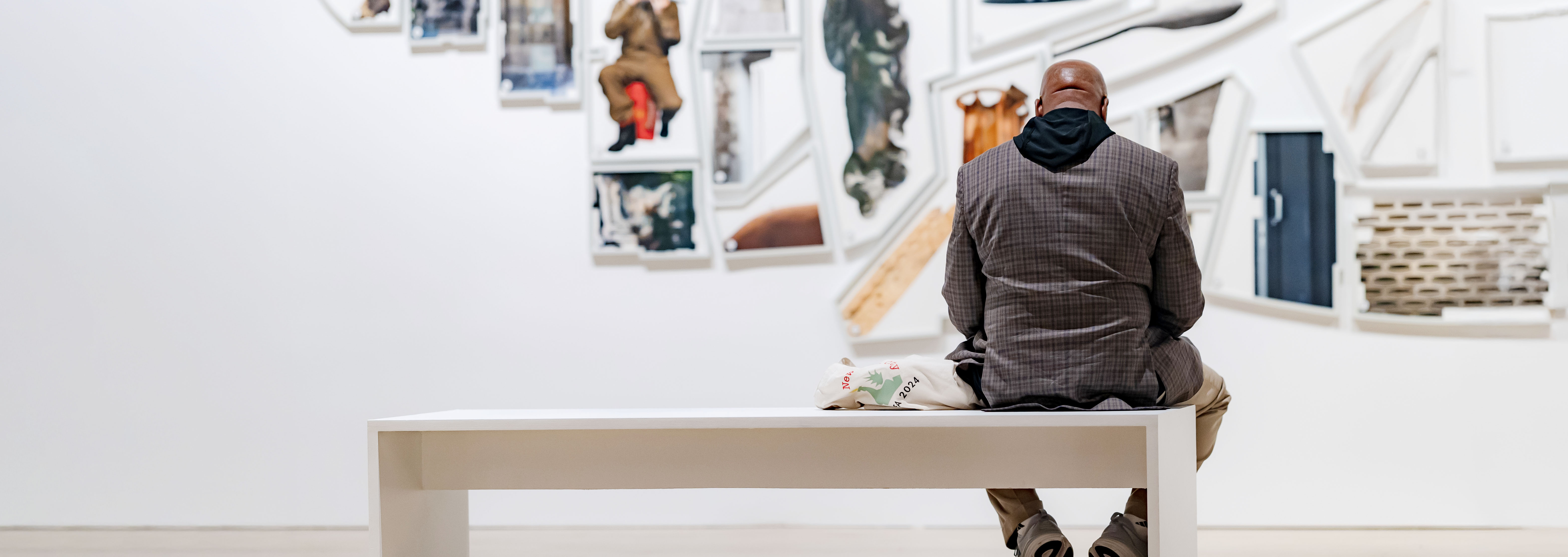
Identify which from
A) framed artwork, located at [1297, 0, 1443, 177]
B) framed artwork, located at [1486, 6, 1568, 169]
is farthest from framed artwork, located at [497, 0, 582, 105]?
framed artwork, located at [1486, 6, 1568, 169]

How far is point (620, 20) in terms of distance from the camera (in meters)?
3.46

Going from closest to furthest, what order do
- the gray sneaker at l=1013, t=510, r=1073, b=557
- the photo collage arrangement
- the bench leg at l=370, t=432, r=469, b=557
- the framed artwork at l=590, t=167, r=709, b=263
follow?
the bench leg at l=370, t=432, r=469, b=557 → the gray sneaker at l=1013, t=510, r=1073, b=557 → the photo collage arrangement → the framed artwork at l=590, t=167, r=709, b=263

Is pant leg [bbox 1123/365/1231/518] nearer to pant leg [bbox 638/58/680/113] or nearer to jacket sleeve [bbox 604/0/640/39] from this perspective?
pant leg [bbox 638/58/680/113]

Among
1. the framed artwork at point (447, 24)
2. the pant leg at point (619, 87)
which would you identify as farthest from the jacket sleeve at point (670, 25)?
the framed artwork at point (447, 24)

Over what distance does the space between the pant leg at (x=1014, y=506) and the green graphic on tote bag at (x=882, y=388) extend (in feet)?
1.43

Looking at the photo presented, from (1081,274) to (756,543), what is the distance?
1.53 m

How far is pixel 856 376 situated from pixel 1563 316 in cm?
243

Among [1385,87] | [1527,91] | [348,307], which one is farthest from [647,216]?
[1527,91]

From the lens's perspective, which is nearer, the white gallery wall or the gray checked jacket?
the gray checked jacket

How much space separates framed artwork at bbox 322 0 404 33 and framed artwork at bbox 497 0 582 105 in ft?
1.10

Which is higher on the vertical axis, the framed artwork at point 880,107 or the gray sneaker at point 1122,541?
the framed artwork at point 880,107

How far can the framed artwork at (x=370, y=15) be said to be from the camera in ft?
11.6

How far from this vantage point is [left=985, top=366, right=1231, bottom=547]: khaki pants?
89.2 inches

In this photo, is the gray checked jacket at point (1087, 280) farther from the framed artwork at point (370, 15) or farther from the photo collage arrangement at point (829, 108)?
the framed artwork at point (370, 15)
